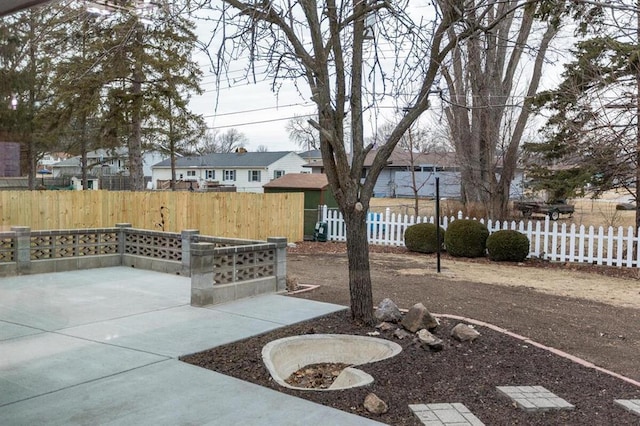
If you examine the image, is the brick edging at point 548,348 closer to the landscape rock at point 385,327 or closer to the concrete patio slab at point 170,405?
the landscape rock at point 385,327

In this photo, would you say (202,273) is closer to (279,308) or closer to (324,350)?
(279,308)

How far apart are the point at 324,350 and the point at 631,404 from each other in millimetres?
2516

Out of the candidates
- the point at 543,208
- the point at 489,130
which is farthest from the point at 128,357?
the point at 543,208

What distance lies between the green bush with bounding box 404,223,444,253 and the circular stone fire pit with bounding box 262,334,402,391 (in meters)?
8.35

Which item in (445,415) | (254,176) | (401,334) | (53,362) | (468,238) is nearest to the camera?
(445,415)

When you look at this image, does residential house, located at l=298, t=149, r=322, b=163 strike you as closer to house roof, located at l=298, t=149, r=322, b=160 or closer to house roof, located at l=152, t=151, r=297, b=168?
house roof, located at l=298, t=149, r=322, b=160

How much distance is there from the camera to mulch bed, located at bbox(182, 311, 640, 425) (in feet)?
11.2

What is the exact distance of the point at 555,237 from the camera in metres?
12.0

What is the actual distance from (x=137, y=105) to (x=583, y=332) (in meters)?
13.2

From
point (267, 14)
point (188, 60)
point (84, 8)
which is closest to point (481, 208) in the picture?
point (188, 60)

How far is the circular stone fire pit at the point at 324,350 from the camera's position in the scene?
464cm

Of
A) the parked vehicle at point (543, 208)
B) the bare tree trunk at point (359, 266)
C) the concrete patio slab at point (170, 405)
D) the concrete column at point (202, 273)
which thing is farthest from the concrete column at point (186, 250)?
the parked vehicle at point (543, 208)

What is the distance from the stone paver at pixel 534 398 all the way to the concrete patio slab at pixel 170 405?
3.55 feet

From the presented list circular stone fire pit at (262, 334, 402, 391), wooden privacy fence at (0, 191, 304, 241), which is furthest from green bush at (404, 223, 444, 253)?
circular stone fire pit at (262, 334, 402, 391)
